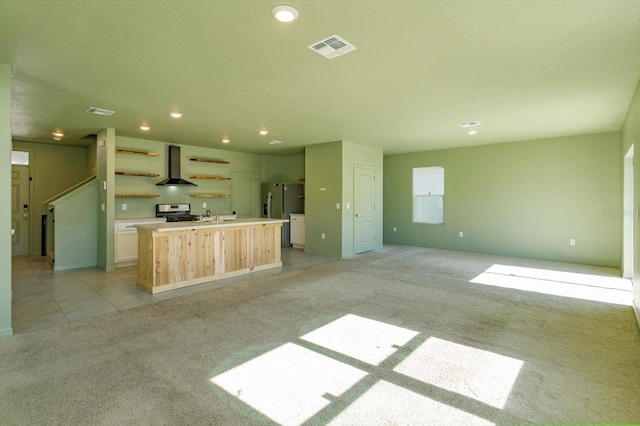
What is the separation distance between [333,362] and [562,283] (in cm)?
430

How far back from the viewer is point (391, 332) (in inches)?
123

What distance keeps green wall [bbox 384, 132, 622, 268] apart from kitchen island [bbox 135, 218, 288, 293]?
4.65 meters

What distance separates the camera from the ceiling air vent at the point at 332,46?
8.62 ft

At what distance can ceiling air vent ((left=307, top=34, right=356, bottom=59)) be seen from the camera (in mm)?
2627

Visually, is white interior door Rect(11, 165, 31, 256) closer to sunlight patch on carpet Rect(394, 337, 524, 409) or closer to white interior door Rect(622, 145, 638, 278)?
sunlight patch on carpet Rect(394, 337, 524, 409)

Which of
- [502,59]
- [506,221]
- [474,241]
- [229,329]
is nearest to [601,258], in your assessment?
[506,221]

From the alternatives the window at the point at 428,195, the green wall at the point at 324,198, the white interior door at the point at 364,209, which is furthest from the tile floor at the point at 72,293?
the window at the point at 428,195

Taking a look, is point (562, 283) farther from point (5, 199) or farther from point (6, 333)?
point (5, 199)

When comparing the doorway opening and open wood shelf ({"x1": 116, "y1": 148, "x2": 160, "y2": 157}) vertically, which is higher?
open wood shelf ({"x1": 116, "y1": 148, "x2": 160, "y2": 157})

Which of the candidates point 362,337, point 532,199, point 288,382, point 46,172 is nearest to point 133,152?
point 46,172

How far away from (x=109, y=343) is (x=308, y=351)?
1.80 m

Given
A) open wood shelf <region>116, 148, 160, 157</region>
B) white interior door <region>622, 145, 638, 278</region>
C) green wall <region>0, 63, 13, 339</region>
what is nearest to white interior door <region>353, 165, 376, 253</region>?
open wood shelf <region>116, 148, 160, 157</region>

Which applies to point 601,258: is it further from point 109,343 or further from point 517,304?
point 109,343

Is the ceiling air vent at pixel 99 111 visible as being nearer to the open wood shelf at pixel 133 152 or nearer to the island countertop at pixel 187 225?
the island countertop at pixel 187 225
